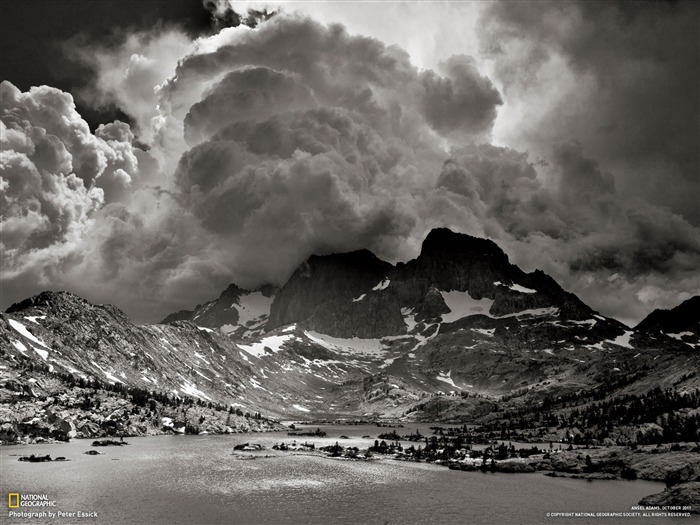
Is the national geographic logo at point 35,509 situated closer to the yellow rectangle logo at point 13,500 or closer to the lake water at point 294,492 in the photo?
the yellow rectangle logo at point 13,500

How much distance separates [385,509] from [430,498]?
1498 cm

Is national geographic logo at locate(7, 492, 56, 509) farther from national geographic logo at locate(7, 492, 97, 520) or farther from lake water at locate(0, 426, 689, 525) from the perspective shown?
lake water at locate(0, 426, 689, 525)

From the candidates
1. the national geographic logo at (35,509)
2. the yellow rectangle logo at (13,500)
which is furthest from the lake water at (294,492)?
the national geographic logo at (35,509)

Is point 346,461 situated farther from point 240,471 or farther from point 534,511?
point 534,511

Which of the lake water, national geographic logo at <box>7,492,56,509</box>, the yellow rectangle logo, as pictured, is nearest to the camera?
the yellow rectangle logo

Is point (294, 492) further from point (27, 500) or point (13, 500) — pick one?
point (13, 500)

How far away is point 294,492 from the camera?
116 m

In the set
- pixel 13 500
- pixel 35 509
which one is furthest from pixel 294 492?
pixel 13 500

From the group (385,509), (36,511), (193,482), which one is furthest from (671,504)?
(36,511)

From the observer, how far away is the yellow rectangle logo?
94.8 metres

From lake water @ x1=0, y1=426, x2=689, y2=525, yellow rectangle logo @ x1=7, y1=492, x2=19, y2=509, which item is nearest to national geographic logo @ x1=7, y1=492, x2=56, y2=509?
yellow rectangle logo @ x1=7, y1=492, x2=19, y2=509

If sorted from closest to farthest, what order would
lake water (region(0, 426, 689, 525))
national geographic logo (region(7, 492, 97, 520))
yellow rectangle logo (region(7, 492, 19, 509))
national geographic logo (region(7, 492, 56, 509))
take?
1. national geographic logo (region(7, 492, 97, 520))
2. yellow rectangle logo (region(7, 492, 19, 509))
3. national geographic logo (region(7, 492, 56, 509))
4. lake water (region(0, 426, 689, 525))

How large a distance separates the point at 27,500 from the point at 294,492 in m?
50.3

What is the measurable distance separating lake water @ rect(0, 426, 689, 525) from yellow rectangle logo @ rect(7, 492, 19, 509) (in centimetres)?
120
